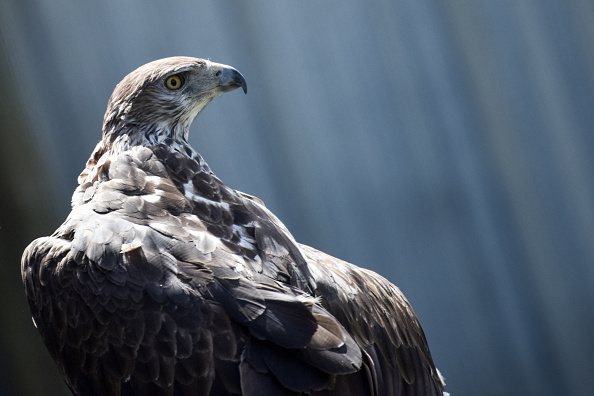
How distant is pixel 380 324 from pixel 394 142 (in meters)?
2.32

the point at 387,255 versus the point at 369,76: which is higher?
the point at 369,76

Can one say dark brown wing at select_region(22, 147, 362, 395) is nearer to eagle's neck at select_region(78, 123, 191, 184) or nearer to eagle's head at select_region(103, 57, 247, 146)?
eagle's neck at select_region(78, 123, 191, 184)

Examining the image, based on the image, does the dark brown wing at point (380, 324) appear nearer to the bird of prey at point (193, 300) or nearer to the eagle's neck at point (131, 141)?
the bird of prey at point (193, 300)

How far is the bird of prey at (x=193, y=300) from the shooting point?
6.93 feet

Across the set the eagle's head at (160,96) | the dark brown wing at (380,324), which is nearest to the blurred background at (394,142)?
→ the eagle's head at (160,96)

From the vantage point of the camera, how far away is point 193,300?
7.11ft

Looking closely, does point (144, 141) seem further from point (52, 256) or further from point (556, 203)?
point (556, 203)

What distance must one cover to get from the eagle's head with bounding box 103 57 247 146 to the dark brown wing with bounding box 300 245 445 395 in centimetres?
85

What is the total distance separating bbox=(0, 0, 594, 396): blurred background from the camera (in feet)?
15.7

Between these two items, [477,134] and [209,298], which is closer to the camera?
[209,298]

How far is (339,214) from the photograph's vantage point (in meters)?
4.93

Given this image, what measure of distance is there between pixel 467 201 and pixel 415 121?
0.69 m

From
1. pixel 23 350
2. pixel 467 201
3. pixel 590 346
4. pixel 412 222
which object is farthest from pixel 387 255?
pixel 23 350

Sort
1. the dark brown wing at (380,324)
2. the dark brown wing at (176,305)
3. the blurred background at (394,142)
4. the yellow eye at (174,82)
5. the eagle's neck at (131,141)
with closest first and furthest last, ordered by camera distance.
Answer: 1. the dark brown wing at (176,305)
2. the dark brown wing at (380,324)
3. the eagle's neck at (131,141)
4. the yellow eye at (174,82)
5. the blurred background at (394,142)
